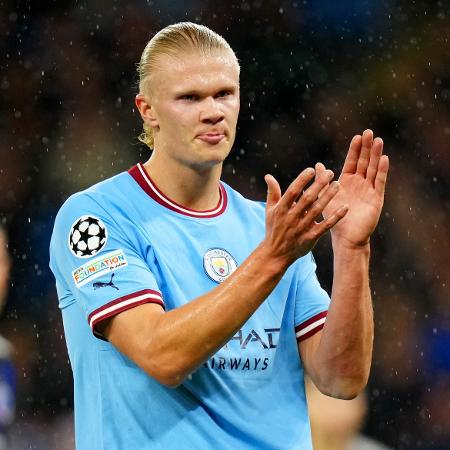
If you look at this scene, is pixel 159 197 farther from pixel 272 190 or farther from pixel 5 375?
pixel 5 375

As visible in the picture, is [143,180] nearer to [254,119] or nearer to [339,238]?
[339,238]

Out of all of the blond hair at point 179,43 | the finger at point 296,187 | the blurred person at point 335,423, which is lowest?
the blurred person at point 335,423

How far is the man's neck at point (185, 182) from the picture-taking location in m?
2.65

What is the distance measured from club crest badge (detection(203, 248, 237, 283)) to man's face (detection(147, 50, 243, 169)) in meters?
0.22

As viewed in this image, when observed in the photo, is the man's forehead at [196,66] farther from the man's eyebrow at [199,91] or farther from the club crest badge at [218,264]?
the club crest badge at [218,264]

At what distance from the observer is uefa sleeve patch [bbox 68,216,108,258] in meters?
2.45

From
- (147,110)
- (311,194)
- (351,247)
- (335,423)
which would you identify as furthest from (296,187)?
(335,423)

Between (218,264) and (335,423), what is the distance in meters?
2.17

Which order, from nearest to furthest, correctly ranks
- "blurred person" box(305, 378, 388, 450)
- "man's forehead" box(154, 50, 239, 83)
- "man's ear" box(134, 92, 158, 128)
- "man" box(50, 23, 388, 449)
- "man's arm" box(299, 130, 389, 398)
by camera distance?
1. "man" box(50, 23, 388, 449)
2. "man's arm" box(299, 130, 389, 398)
3. "man's forehead" box(154, 50, 239, 83)
4. "man's ear" box(134, 92, 158, 128)
5. "blurred person" box(305, 378, 388, 450)

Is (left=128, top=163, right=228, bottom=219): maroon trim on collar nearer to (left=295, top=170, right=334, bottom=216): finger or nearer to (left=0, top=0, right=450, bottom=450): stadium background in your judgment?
(left=295, top=170, right=334, bottom=216): finger

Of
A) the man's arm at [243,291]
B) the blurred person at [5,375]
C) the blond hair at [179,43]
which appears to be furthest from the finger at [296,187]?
the blurred person at [5,375]

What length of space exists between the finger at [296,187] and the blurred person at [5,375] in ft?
9.70

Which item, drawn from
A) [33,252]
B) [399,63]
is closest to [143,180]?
[33,252]

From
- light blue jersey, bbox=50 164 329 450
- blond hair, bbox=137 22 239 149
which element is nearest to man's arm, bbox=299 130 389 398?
light blue jersey, bbox=50 164 329 450
